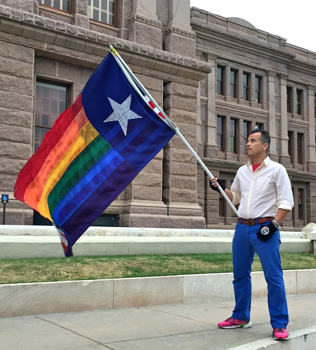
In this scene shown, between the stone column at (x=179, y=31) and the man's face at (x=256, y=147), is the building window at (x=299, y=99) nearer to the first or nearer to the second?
the stone column at (x=179, y=31)

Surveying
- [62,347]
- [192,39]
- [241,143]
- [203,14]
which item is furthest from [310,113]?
[62,347]

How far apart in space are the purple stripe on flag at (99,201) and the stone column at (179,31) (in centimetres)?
1185

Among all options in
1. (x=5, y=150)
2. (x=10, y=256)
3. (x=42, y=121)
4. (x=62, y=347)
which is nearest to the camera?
(x=62, y=347)

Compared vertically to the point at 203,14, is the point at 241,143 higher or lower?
lower

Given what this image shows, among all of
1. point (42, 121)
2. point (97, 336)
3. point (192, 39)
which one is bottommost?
point (97, 336)

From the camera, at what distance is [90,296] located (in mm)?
5996

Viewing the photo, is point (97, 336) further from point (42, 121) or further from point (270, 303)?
point (42, 121)

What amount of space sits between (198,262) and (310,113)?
3214 cm

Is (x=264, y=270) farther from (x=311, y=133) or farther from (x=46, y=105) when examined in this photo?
(x=311, y=133)

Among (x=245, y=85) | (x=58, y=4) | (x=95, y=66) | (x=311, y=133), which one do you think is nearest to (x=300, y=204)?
(x=311, y=133)

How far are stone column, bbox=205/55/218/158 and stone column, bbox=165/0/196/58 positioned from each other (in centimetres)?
1413

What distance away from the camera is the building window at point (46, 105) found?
1409 cm

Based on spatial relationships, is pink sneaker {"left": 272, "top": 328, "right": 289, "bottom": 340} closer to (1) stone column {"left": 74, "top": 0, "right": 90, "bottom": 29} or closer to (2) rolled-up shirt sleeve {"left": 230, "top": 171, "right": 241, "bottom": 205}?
(2) rolled-up shirt sleeve {"left": 230, "top": 171, "right": 241, "bottom": 205}

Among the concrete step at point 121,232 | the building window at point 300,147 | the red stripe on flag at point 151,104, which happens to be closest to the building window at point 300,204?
the building window at point 300,147
